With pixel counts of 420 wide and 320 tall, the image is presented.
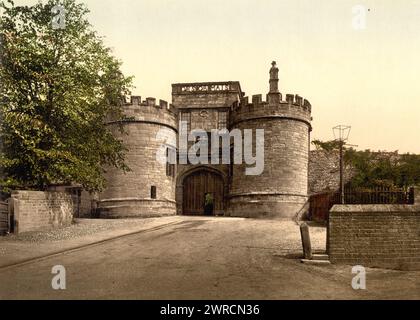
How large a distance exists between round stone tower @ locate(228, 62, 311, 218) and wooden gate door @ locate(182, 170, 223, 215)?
1959 millimetres

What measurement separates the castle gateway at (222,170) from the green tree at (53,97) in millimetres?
3690

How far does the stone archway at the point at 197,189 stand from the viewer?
88.9ft

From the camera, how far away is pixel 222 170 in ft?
87.6

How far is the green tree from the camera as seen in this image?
1612 centimetres

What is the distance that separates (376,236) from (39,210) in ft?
41.0

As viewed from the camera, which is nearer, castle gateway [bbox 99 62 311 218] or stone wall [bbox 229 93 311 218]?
stone wall [bbox 229 93 311 218]

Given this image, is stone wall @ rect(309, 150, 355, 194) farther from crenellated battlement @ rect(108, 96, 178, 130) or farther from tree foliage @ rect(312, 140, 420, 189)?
crenellated battlement @ rect(108, 96, 178, 130)

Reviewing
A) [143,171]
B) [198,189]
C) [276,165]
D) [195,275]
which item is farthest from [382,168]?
[195,275]

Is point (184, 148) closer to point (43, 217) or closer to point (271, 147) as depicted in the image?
point (271, 147)

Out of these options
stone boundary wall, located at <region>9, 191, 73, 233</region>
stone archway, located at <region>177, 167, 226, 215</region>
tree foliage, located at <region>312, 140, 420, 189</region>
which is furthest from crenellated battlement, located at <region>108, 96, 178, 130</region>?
tree foliage, located at <region>312, 140, 420, 189</region>

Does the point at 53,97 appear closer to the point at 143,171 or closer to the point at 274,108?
the point at 143,171

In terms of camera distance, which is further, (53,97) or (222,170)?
(222,170)

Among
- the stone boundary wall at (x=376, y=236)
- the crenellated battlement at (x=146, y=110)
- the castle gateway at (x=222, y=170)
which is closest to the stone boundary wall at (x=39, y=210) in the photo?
the castle gateway at (x=222, y=170)
